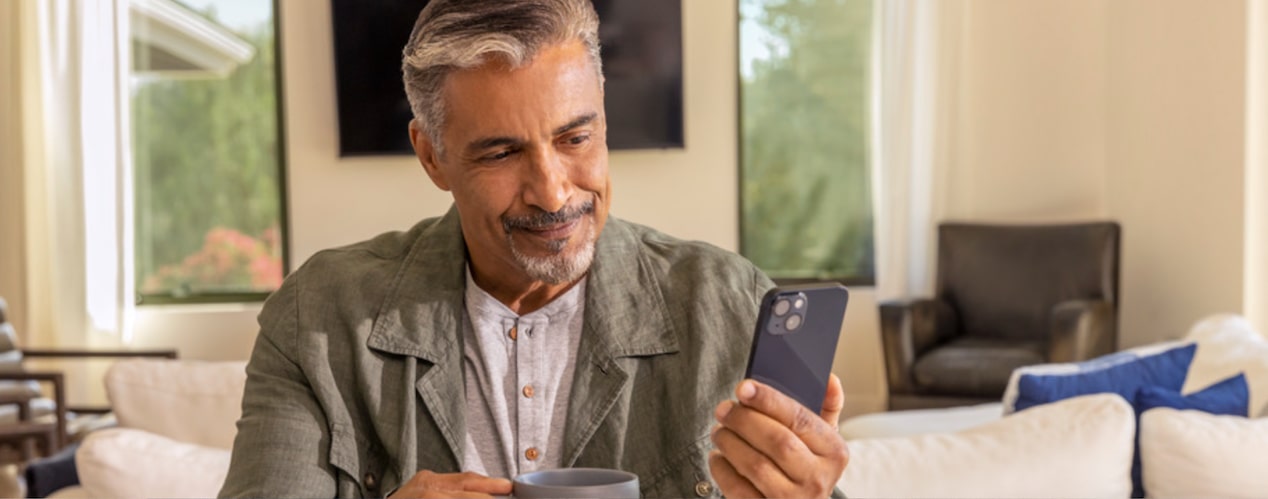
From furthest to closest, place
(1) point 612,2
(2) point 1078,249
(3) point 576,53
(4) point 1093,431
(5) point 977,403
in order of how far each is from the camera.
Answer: (1) point 612,2 → (2) point 1078,249 → (5) point 977,403 → (4) point 1093,431 → (3) point 576,53

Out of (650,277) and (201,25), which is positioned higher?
(201,25)

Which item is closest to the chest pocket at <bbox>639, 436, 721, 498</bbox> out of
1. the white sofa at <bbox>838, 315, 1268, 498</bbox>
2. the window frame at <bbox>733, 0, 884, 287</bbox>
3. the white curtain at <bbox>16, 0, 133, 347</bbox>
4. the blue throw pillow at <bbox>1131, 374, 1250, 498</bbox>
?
→ the white sofa at <bbox>838, 315, 1268, 498</bbox>

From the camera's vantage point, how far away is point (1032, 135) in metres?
6.45

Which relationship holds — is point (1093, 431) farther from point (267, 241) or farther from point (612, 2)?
point (267, 241)

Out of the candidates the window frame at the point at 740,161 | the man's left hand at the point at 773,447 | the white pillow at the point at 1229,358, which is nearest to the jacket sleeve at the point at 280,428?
the man's left hand at the point at 773,447

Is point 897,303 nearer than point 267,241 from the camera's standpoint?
Yes

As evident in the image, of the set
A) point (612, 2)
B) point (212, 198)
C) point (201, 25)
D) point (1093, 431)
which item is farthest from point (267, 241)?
point (1093, 431)

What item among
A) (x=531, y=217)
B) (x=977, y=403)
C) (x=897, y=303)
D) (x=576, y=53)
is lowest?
(x=977, y=403)

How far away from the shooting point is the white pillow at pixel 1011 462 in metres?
1.72

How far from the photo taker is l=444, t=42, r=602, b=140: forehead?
129 centimetres

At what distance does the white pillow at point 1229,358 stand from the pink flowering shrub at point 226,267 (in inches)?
178

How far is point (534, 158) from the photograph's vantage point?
51.3 inches

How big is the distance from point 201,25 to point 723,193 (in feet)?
8.37

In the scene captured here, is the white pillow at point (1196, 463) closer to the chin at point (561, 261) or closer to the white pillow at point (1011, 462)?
the white pillow at point (1011, 462)
